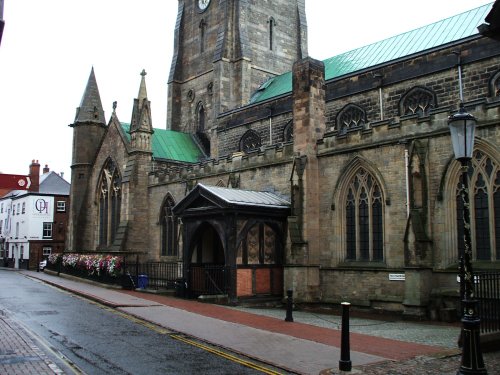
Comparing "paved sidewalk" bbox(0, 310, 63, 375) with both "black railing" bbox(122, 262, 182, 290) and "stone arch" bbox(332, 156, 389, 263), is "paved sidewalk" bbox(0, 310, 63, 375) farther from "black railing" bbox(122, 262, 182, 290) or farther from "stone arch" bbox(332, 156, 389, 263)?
"stone arch" bbox(332, 156, 389, 263)

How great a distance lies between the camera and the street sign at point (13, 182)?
12812 mm

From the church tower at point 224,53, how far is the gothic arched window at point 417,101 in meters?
15.4

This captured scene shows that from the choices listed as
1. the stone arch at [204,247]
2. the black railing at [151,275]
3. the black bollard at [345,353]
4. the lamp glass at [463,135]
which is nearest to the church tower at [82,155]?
the black railing at [151,275]

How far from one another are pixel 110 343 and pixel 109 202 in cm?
2823

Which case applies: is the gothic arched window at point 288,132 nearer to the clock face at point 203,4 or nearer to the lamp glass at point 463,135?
the clock face at point 203,4

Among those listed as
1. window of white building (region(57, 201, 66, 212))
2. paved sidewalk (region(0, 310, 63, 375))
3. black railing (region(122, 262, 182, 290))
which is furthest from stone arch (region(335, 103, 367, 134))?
window of white building (region(57, 201, 66, 212))

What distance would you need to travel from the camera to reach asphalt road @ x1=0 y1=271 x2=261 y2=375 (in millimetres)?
9297

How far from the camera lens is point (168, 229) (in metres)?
32.9

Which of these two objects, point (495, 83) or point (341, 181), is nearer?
point (341, 181)

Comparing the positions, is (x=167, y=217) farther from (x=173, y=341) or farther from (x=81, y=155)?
(x=173, y=341)

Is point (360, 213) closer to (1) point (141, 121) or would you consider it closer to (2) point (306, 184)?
(2) point (306, 184)

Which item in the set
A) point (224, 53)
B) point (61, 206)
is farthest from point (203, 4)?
point (61, 206)

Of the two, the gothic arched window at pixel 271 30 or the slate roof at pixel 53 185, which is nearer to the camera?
the gothic arched window at pixel 271 30

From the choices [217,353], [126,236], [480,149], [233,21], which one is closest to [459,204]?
[480,149]
